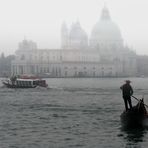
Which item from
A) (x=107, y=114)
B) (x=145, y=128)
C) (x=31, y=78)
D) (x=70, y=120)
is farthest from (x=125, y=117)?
(x=31, y=78)

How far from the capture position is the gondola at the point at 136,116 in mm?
24938

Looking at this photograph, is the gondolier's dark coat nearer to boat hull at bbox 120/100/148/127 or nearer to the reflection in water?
boat hull at bbox 120/100/148/127

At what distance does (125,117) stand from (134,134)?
1.99m

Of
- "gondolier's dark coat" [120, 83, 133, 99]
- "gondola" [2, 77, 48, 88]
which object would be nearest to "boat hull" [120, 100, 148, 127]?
"gondolier's dark coat" [120, 83, 133, 99]

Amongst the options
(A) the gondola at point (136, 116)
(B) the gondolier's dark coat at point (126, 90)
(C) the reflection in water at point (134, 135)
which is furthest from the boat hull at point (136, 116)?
(B) the gondolier's dark coat at point (126, 90)

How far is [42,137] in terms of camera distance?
22.7 metres

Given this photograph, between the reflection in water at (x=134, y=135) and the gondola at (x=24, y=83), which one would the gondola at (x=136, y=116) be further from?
the gondola at (x=24, y=83)

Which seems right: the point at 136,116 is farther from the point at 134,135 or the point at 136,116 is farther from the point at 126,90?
the point at 134,135

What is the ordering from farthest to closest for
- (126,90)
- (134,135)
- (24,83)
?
(24,83) < (126,90) < (134,135)

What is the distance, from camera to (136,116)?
82.2ft

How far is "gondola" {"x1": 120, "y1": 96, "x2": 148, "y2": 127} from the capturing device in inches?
982

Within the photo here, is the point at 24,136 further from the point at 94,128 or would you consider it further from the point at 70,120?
the point at 70,120

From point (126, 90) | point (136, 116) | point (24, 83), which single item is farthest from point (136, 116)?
point (24, 83)

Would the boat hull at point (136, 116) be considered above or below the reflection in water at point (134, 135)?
above
